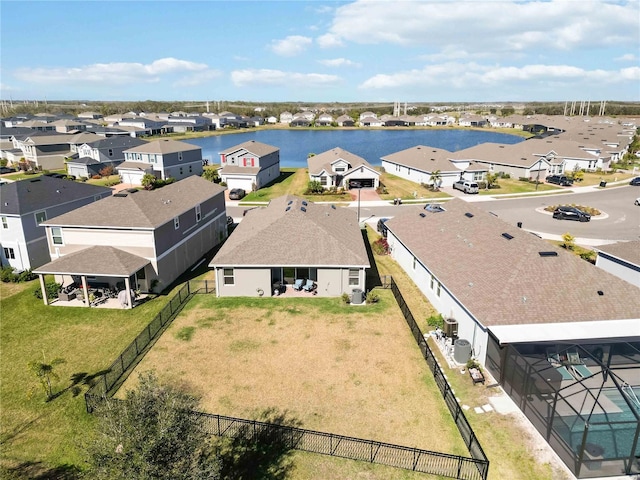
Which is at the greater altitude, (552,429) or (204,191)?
(204,191)

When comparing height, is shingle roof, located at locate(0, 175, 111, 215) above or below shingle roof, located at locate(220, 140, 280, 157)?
below

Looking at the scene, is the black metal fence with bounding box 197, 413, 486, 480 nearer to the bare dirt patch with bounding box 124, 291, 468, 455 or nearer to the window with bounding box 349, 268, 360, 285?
the bare dirt patch with bounding box 124, 291, 468, 455

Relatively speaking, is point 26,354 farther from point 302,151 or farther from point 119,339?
point 302,151

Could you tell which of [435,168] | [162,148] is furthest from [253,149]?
[435,168]

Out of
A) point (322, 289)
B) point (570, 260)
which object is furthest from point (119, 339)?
point (570, 260)

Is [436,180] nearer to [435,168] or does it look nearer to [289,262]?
[435,168]

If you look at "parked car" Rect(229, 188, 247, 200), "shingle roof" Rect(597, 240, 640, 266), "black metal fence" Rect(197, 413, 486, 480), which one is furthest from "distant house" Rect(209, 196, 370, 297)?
"parked car" Rect(229, 188, 247, 200)
